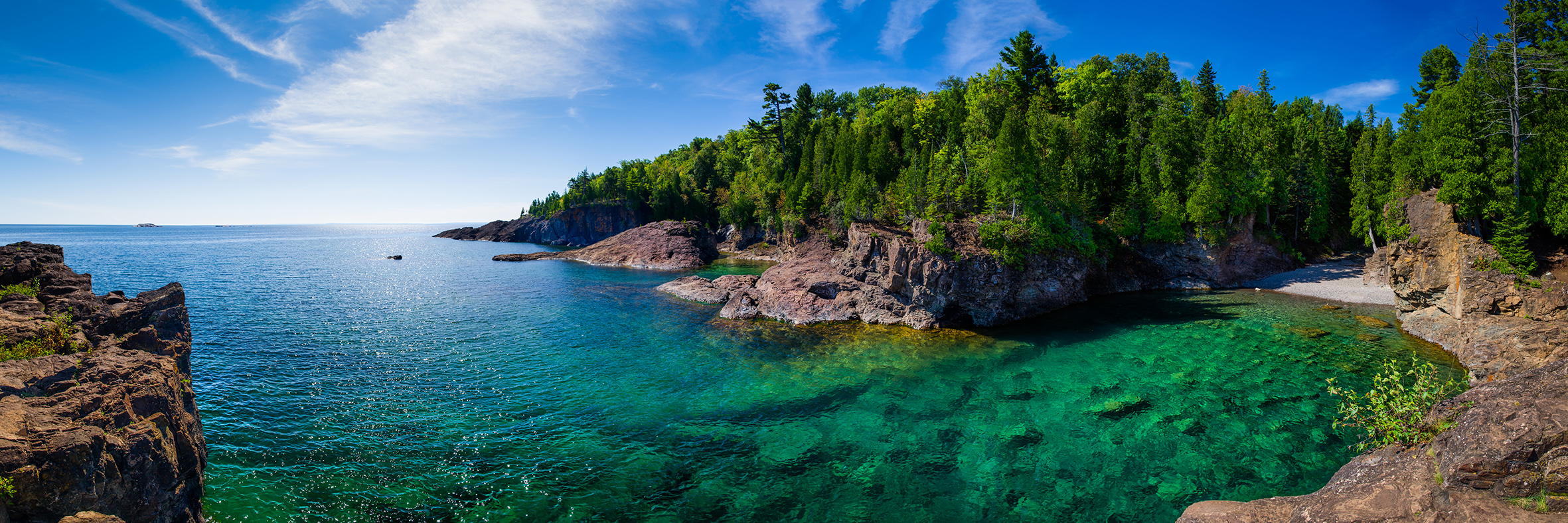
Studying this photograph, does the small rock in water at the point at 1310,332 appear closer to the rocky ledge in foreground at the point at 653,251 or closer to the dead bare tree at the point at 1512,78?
the dead bare tree at the point at 1512,78

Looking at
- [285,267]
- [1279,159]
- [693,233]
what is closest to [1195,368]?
[1279,159]

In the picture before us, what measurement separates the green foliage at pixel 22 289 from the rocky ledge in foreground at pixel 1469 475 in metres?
22.9

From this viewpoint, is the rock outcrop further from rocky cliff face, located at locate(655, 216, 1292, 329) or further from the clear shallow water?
the clear shallow water

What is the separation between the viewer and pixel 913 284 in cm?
3020

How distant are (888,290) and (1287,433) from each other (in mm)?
18091

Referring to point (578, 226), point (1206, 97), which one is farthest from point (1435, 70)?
point (578, 226)

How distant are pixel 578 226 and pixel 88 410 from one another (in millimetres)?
126118

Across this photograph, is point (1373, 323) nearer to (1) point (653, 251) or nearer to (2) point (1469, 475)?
(2) point (1469, 475)

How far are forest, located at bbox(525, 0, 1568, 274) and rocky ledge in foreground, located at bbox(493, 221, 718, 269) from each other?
13.5 metres

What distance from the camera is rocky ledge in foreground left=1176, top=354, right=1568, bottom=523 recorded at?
22.6 feet

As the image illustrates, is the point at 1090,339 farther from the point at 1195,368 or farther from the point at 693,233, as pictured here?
the point at 693,233

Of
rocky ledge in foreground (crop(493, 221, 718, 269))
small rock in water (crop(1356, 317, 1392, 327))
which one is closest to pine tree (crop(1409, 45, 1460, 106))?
small rock in water (crop(1356, 317, 1392, 327))

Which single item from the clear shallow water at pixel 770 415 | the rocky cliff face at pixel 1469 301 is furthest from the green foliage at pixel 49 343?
the rocky cliff face at pixel 1469 301

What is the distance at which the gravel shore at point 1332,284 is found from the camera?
33656 mm
